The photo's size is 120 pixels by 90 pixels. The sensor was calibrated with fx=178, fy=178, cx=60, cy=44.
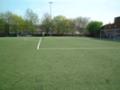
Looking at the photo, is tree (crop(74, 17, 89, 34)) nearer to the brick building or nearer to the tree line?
the tree line

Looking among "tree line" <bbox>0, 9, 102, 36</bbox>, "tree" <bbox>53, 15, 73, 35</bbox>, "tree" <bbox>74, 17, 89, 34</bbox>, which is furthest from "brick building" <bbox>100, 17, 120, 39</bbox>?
"tree" <bbox>74, 17, 89, 34</bbox>

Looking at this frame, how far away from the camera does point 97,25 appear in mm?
70375

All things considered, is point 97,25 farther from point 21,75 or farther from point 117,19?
point 21,75

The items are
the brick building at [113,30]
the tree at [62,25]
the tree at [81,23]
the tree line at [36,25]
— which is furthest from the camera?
the tree at [81,23]

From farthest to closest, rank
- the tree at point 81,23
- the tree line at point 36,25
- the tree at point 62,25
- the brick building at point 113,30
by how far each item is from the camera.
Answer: the tree at point 81,23, the tree at point 62,25, the tree line at point 36,25, the brick building at point 113,30

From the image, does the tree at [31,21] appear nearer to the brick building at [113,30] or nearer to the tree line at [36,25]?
the tree line at [36,25]

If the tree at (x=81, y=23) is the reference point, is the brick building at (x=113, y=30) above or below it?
below

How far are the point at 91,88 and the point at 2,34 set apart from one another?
64378 millimetres

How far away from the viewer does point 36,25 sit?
71.4 m

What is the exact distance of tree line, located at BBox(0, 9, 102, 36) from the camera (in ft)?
222

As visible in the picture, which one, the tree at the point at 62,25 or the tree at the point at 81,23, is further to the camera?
the tree at the point at 81,23

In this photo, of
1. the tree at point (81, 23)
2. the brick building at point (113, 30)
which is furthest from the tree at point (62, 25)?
the brick building at point (113, 30)

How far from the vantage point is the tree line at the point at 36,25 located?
222 ft

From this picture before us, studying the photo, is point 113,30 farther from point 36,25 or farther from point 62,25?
point 36,25
